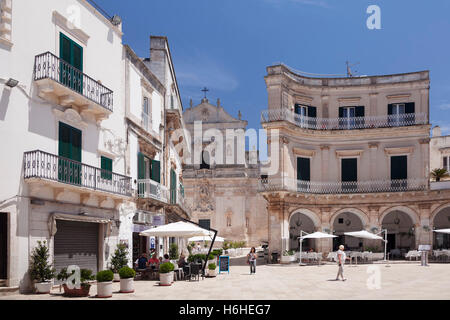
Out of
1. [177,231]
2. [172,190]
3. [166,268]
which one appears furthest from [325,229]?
[166,268]

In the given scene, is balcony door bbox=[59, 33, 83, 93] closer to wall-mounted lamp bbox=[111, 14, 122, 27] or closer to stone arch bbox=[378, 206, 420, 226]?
wall-mounted lamp bbox=[111, 14, 122, 27]

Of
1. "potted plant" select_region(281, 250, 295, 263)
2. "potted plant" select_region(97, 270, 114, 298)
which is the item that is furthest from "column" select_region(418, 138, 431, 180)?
"potted plant" select_region(97, 270, 114, 298)

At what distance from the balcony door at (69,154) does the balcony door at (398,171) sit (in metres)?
23.4

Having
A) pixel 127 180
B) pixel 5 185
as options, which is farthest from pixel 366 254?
pixel 5 185

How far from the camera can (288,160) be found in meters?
33.4

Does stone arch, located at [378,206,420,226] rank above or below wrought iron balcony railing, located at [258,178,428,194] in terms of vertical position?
below

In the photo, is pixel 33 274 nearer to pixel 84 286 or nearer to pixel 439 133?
pixel 84 286

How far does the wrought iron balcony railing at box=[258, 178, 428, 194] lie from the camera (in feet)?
107

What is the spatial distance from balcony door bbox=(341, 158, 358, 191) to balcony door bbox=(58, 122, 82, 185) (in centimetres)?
2181

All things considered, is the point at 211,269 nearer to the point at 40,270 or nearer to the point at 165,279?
the point at 165,279

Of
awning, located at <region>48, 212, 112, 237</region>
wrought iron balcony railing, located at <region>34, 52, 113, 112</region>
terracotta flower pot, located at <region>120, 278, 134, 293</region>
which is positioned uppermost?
wrought iron balcony railing, located at <region>34, 52, 113, 112</region>

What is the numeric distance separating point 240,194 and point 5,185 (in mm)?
40614

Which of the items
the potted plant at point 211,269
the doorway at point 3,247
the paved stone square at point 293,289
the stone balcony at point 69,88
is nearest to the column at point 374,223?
the paved stone square at point 293,289
